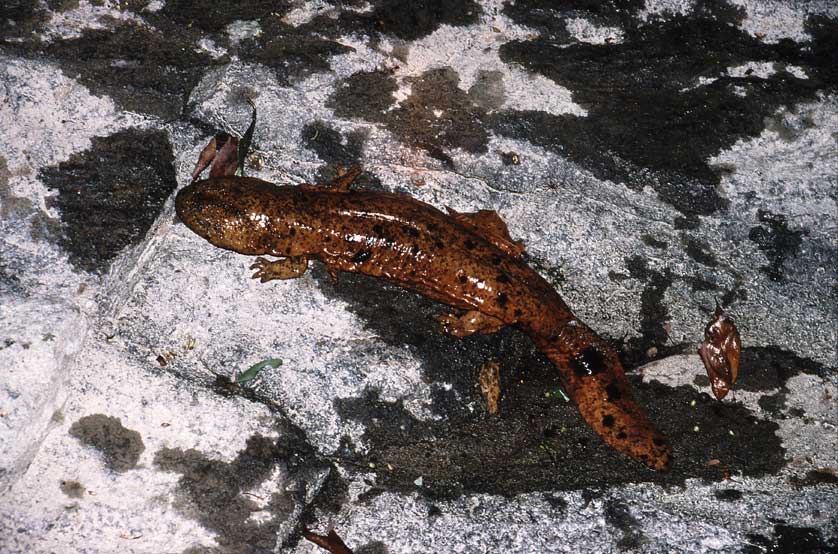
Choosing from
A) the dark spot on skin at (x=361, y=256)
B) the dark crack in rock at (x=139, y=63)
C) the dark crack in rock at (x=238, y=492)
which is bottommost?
the dark crack in rock at (x=238, y=492)

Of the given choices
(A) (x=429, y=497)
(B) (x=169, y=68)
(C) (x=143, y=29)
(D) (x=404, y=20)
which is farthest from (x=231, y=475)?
(D) (x=404, y=20)

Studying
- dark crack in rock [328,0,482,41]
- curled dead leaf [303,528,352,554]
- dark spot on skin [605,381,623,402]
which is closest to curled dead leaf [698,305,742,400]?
dark spot on skin [605,381,623,402]

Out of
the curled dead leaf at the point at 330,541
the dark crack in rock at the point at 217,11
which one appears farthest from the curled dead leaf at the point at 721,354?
the dark crack in rock at the point at 217,11

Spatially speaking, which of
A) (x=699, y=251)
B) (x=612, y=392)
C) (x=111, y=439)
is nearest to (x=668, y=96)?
(x=699, y=251)

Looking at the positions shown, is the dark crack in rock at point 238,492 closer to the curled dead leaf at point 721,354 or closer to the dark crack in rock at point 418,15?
the curled dead leaf at point 721,354

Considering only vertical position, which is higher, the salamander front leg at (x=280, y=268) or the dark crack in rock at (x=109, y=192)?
the dark crack in rock at (x=109, y=192)

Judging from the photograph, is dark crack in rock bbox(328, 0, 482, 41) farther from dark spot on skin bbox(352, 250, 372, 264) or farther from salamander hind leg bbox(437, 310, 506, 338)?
salamander hind leg bbox(437, 310, 506, 338)

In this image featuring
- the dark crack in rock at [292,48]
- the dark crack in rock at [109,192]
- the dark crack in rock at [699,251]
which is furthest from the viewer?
the dark crack in rock at [292,48]
